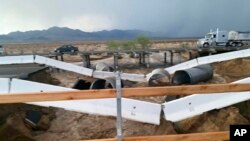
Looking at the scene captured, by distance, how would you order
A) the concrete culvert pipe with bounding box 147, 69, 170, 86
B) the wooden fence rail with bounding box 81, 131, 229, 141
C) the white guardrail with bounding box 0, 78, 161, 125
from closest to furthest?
1. the wooden fence rail with bounding box 81, 131, 229, 141
2. the white guardrail with bounding box 0, 78, 161, 125
3. the concrete culvert pipe with bounding box 147, 69, 170, 86

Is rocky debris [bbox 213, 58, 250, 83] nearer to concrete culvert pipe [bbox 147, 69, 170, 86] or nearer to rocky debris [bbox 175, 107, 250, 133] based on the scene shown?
concrete culvert pipe [bbox 147, 69, 170, 86]

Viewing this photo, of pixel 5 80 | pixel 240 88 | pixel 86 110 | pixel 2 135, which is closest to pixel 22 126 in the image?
pixel 2 135

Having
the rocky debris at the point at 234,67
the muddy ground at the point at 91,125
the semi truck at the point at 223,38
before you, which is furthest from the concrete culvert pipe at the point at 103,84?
the semi truck at the point at 223,38

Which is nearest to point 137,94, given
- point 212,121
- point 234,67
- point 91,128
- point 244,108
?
point 212,121

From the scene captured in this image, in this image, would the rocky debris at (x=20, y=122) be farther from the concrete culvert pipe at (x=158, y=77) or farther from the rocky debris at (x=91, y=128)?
the concrete culvert pipe at (x=158, y=77)

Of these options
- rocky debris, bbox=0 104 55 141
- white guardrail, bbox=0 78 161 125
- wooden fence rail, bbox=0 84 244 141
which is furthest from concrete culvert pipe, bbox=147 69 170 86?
wooden fence rail, bbox=0 84 244 141

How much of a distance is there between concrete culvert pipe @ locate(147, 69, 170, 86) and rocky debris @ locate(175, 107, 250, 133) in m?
6.98

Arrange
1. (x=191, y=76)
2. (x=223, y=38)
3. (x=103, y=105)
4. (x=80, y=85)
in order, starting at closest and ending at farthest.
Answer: (x=103, y=105)
(x=80, y=85)
(x=191, y=76)
(x=223, y=38)

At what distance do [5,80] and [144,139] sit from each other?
4451mm

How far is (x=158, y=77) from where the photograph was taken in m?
15.6

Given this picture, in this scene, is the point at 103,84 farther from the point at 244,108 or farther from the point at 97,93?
the point at 97,93

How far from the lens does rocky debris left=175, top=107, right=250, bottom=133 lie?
7062mm

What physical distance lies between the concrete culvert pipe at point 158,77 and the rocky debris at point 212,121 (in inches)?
275

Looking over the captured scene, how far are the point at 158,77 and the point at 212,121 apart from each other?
8407 millimetres
